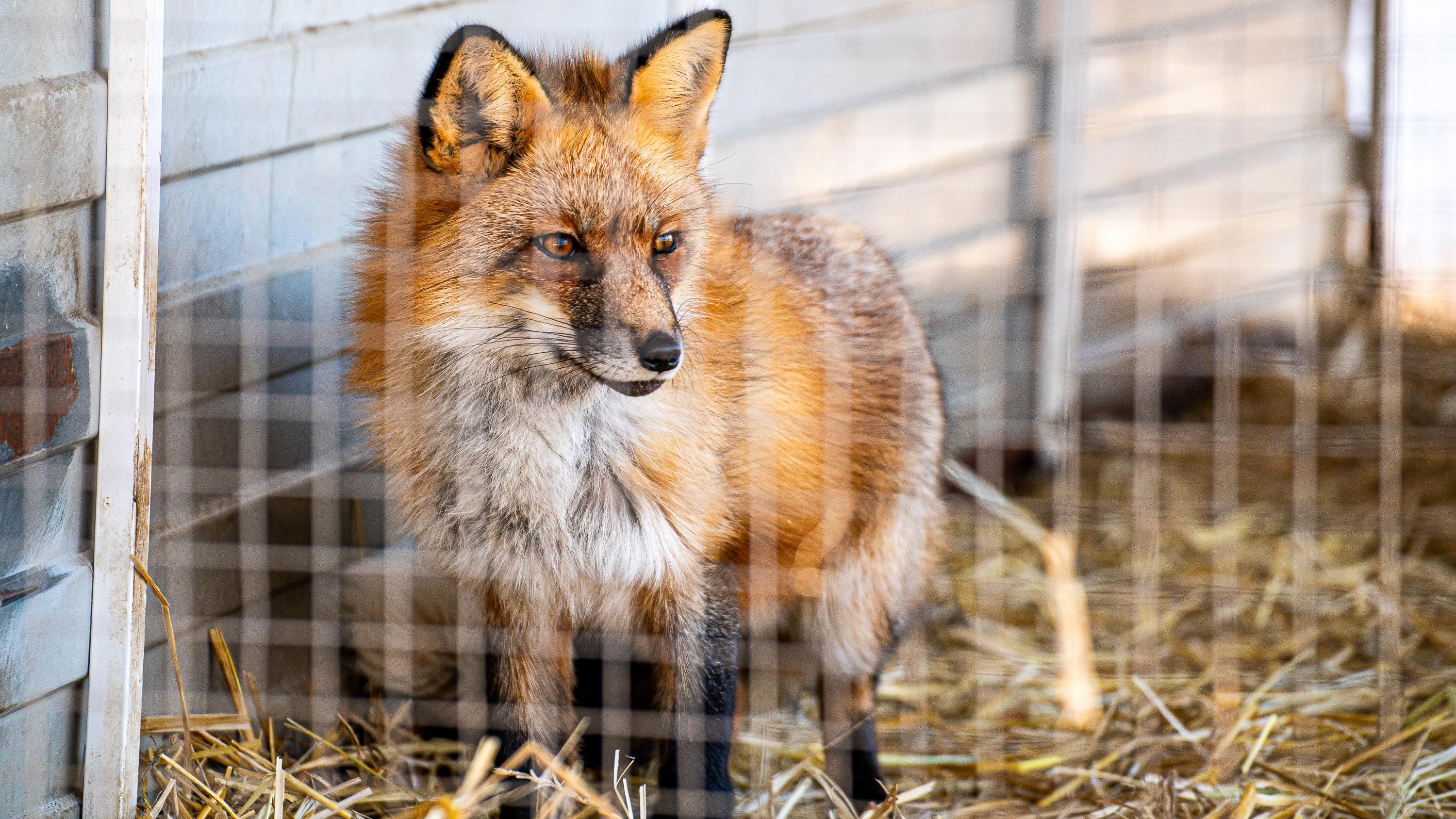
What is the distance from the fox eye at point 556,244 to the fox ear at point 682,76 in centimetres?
31

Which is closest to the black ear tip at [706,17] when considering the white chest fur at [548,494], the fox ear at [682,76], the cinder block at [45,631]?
the fox ear at [682,76]

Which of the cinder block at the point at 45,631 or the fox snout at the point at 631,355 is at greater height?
the fox snout at the point at 631,355

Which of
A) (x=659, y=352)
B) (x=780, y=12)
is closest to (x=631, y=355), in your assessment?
(x=659, y=352)

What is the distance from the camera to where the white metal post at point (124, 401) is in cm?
188

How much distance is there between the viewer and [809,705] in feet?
10.00

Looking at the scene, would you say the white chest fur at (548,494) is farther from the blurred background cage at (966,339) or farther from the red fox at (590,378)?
the blurred background cage at (966,339)

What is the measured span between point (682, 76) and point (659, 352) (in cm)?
59

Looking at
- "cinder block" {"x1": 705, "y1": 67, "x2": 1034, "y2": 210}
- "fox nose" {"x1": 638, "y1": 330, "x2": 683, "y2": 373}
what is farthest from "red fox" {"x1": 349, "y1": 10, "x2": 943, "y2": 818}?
"cinder block" {"x1": 705, "y1": 67, "x2": 1034, "y2": 210}

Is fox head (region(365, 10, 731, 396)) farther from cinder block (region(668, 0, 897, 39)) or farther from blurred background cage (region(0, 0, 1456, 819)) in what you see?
cinder block (region(668, 0, 897, 39))

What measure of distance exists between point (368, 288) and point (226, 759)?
1016 mm

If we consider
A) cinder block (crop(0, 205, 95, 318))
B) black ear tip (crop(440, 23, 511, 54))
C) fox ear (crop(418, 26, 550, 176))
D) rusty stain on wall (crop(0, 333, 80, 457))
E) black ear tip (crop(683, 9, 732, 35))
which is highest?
black ear tip (crop(683, 9, 732, 35))

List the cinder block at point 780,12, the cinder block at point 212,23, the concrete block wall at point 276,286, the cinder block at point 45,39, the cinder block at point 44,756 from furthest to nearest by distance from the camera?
1. the cinder block at point 780,12
2. the concrete block wall at point 276,286
3. the cinder block at point 212,23
4. the cinder block at point 44,756
5. the cinder block at point 45,39

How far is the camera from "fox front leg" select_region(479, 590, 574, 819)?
2109 mm

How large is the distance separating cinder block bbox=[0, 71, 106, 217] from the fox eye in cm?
78
